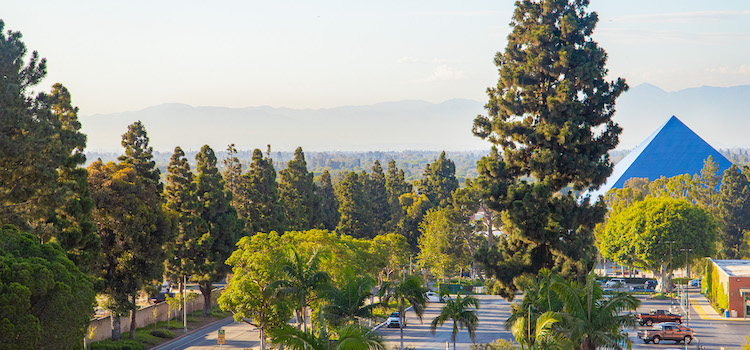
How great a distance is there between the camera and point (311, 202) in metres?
90.2

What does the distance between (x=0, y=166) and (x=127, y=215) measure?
13959 millimetres

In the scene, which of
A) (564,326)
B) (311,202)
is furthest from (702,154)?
(564,326)

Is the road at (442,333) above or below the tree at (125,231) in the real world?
below

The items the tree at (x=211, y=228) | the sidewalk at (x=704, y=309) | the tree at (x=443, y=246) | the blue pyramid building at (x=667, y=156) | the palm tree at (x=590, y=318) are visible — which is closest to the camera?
the palm tree at (x=590, y=318)

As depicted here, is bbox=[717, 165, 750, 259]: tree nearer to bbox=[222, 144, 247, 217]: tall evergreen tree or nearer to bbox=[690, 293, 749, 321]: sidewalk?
bbox=[690, 293, 749, 321]: sidewalk

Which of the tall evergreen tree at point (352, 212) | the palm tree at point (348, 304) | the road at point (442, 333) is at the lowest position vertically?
the road at point (442, 333)

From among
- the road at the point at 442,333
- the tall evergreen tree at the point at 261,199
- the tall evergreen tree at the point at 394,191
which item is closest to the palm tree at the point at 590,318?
the road at the point at 442,333

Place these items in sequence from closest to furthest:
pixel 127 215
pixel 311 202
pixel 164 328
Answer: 1. pixel 127 215
2. pixel 164 328
3. pixel 311 202

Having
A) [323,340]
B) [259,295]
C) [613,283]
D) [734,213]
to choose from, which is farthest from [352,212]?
[323,340]

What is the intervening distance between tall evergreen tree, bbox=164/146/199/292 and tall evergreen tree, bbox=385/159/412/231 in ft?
152

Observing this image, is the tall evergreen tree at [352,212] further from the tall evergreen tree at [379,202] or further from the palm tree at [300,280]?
the palm tree at [300,280]

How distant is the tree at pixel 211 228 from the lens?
207 feet

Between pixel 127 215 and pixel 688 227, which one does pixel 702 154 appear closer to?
pixel 688 227

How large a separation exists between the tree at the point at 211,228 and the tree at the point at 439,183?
47306mm
